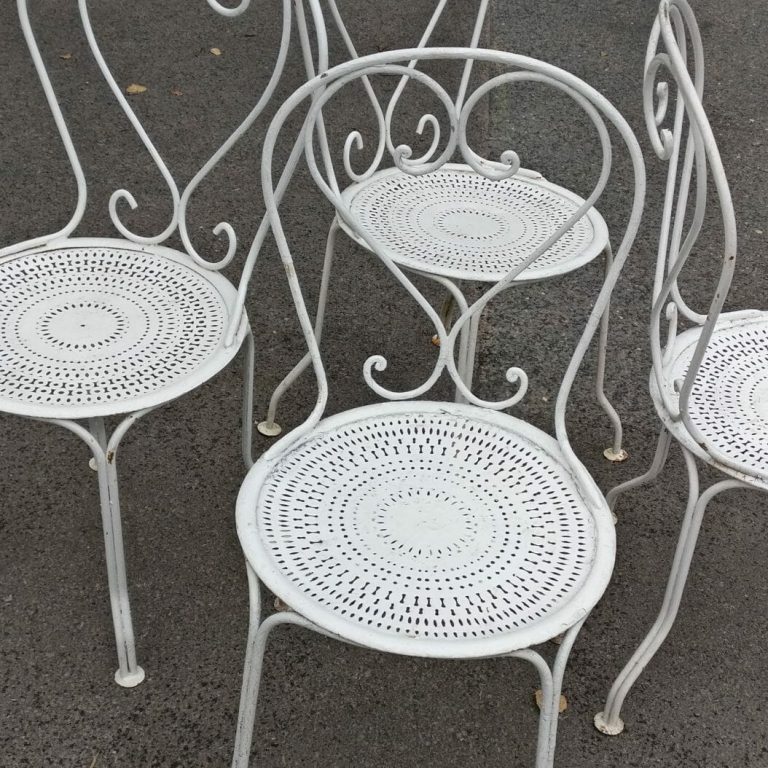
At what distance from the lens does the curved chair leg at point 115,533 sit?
1.61m

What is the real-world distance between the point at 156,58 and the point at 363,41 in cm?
88

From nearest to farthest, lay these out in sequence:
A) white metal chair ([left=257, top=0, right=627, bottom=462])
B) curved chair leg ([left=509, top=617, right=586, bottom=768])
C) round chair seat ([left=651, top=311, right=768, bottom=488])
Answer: curved chair leg ([left=509, top=617, right=586, bottom=768]) < round chair seat ([left=651, top=311, right=768, bottom=488]) < white metal chair ([left=257, top=0, right=627, bottom=462])

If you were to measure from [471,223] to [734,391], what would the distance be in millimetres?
664

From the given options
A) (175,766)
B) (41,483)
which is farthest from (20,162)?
(175,766)

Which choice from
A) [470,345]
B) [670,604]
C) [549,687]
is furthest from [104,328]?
[670,604]

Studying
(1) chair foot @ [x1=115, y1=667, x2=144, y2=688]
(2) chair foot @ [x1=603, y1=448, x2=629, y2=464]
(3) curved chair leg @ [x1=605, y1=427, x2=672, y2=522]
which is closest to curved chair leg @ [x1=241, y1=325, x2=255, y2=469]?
(1) chair foot @ [x1=115, y1=667, x2=144, y2=688]

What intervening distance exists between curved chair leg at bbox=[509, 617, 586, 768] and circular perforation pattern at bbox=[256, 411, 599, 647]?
0.04m

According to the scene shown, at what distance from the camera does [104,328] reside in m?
1.80

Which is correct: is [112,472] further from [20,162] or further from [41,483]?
[20,162]

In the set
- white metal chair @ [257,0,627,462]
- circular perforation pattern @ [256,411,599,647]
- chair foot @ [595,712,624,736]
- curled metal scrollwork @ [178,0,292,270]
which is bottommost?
chair foot @ [595,712,624,736]

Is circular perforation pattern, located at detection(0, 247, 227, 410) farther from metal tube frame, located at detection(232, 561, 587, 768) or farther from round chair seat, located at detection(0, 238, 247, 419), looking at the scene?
metal tube frame, located at detection(232, 561, 587, 768)

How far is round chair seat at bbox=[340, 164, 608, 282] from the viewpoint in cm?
195

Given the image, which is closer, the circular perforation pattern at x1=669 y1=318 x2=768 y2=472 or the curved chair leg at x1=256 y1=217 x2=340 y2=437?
the circular perforation pattern at x1=669 y1=318 x2=768 y2=472

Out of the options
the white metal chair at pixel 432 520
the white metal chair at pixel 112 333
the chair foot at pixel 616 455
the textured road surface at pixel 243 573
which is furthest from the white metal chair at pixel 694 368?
the white metal chair at pixel 112 333
